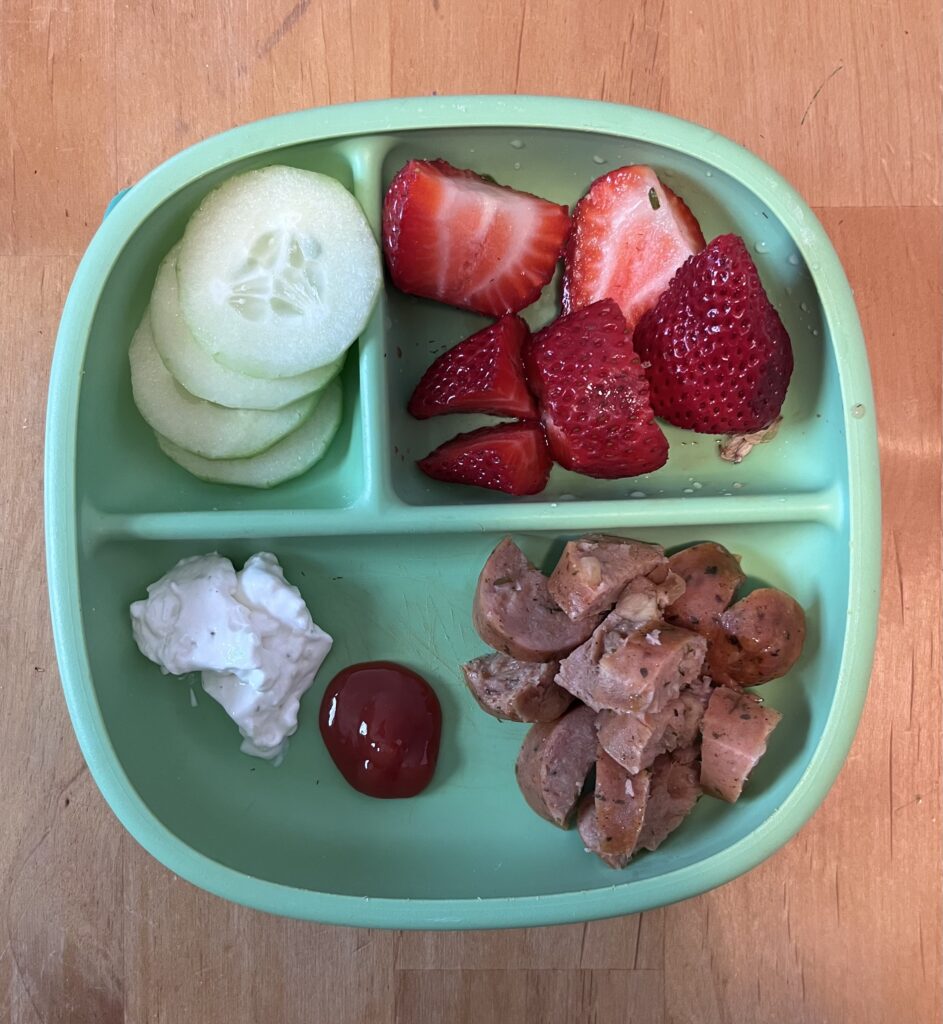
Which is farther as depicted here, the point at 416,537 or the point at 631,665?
the point at 416,537

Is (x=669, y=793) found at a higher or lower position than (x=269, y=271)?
lower

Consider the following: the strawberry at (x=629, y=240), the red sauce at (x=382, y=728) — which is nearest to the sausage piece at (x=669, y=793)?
the red sauce at (x=382, y=728)

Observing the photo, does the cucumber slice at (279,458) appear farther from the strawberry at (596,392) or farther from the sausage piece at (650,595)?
the sausage piece at (650,595)

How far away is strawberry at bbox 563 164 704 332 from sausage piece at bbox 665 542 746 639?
1.19 ft

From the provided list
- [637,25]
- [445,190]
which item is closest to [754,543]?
[445,190]

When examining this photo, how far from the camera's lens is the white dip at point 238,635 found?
3.72 feet

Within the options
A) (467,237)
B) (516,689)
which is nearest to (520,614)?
(516,689)

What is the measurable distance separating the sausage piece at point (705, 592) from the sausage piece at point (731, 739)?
10cm

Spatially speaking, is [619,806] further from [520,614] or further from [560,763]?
[520,614]

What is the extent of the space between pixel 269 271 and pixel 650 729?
0.79 meters

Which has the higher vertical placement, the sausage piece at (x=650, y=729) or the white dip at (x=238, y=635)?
the white dip at (x=238, y=635)

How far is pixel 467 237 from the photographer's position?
113 cm

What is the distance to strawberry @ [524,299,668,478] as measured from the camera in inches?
42.2

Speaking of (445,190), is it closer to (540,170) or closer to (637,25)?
(540,170)
